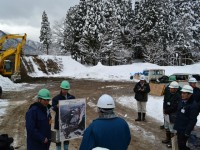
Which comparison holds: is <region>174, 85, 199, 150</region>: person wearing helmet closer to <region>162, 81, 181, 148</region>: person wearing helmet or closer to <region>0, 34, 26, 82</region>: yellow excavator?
<region>162, 81, 181, 148</region>: person wearing helmet

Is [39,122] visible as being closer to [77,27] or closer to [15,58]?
[15,58]

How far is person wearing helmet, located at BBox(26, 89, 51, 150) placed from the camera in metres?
5.39

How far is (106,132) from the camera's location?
3.76 meters

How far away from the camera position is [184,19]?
5291 centimetres

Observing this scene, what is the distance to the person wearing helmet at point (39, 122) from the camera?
17.7 feet

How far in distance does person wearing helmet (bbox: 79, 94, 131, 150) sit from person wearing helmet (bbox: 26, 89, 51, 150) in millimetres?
1935

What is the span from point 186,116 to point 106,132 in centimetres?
357

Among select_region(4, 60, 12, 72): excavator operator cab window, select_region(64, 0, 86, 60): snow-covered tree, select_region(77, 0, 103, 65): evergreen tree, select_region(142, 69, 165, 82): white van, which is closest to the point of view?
select_region(142, 69, 165, 82): white van

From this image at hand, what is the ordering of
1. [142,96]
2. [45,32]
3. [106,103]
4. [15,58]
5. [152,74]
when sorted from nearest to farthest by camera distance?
[106,103]
[142,96]
[152,74]
[15,58]
[45,32]

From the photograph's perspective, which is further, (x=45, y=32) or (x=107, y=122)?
(x=45, y=32)

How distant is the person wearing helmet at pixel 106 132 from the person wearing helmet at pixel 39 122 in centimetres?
193

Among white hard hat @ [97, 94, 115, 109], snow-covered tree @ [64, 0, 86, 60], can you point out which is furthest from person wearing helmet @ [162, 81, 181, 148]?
snow-covered tree @ [64, 0, 86, 60]

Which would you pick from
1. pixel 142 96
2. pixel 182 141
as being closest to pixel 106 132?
pixel 182 141

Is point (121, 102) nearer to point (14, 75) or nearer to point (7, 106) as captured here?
point (7, 106)
